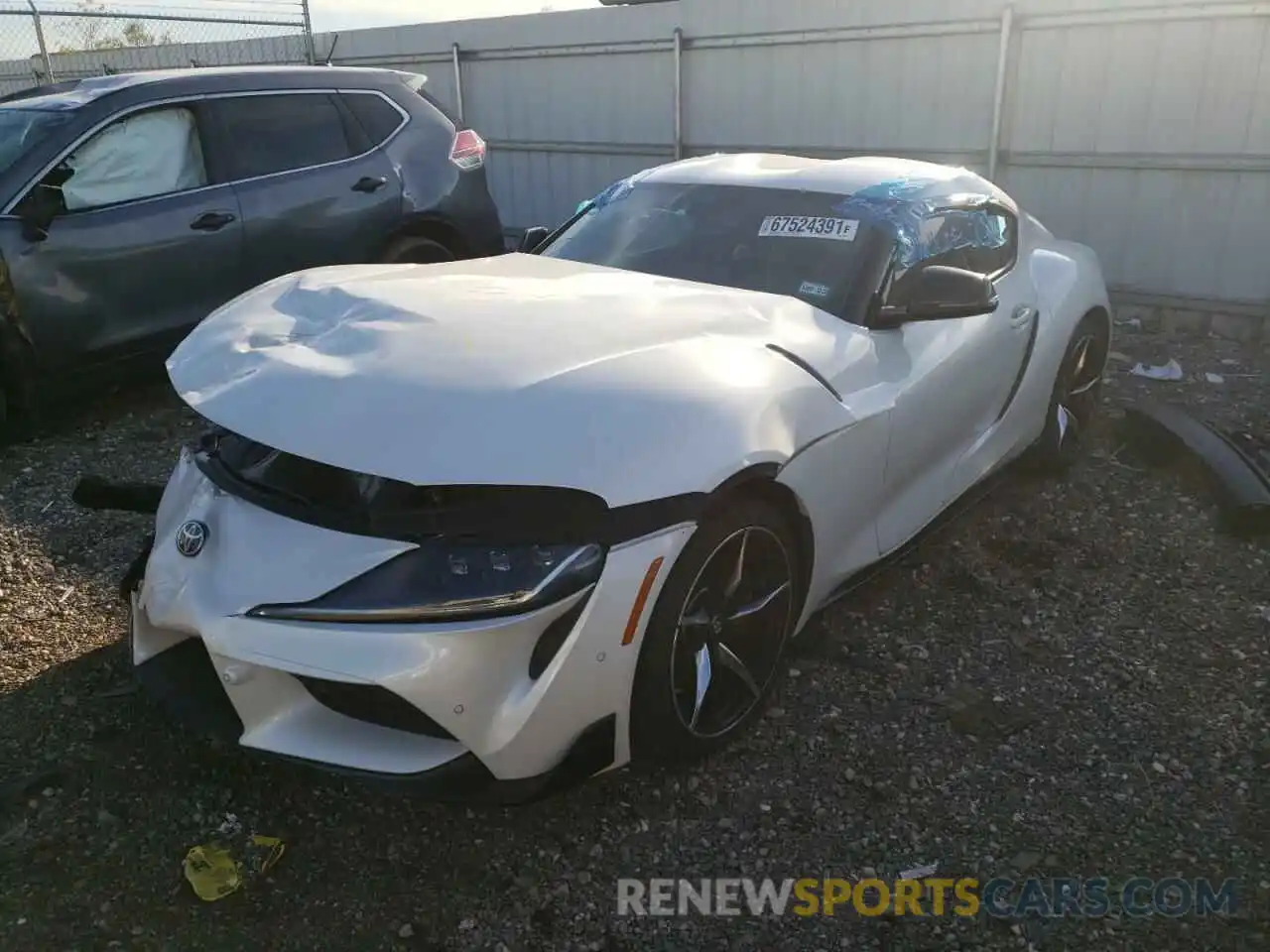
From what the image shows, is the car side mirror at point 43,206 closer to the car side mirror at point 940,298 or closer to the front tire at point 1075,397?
the car side mirror at point 940,298

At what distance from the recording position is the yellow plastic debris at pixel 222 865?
7.90 feet

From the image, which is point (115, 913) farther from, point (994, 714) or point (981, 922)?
point (994, 714)

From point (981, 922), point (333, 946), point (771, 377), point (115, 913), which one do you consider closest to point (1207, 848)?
point (981, 922)

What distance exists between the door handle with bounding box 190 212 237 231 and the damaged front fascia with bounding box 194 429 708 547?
349 centimetres

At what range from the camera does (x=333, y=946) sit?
2285 mm

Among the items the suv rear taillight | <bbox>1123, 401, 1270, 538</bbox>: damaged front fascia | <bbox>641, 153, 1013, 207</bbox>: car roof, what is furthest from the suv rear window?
<bbox>1123, 401, 1270, 538</bbox>: damaged front fascia

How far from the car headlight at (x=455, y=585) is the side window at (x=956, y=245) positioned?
65.6 inches

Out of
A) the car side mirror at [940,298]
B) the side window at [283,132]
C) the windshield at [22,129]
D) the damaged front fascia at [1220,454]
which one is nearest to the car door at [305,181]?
the side window at [283,132]

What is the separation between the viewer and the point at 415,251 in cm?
648

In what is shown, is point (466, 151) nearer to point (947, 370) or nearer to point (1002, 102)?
point (1002, 102)

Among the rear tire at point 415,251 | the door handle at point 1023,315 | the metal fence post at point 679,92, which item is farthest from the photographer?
the metal fence post at point 679,92

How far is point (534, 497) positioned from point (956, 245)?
2329mm

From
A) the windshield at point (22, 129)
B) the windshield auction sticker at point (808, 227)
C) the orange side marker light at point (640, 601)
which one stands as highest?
the windshield at point (22, 129)

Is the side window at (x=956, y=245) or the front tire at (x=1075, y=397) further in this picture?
the front tire at (x=1075, y=397)
